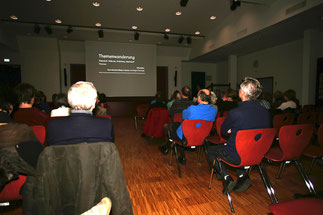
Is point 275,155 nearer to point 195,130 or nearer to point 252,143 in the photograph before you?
point 252,143

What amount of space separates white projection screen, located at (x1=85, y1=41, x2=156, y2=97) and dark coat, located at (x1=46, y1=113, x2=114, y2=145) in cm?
917

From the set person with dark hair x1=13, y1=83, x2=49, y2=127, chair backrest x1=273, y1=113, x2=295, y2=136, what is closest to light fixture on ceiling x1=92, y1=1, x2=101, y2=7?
person with dark hair x1=13, y1=83, x2=49, y2=127

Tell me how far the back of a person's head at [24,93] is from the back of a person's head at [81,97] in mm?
1414

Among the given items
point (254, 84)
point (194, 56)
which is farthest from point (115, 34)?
point (254, 84)

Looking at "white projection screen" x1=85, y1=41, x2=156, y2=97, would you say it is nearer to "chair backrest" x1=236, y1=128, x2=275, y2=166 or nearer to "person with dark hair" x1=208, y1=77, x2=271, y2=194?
"person with dark hair" x1=208, y1=77, x2=271, y2=194

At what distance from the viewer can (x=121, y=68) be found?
10.2 metres

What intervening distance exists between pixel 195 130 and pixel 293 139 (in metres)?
1.11

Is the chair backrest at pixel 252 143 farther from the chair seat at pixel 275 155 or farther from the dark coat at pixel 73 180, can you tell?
the dark coat at pixel 73 180

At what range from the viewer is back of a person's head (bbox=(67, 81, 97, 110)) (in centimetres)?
132

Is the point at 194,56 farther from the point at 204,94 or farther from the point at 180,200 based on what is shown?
the point at 180,200

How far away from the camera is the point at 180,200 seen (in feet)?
6.70

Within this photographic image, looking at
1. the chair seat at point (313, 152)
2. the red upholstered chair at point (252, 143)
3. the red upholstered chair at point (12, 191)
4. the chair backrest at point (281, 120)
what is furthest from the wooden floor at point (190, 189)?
the chair backrest at point (281, 120)

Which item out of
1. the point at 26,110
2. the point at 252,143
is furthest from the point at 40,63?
the point at 252,143

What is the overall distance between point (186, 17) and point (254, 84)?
641 centimetres
